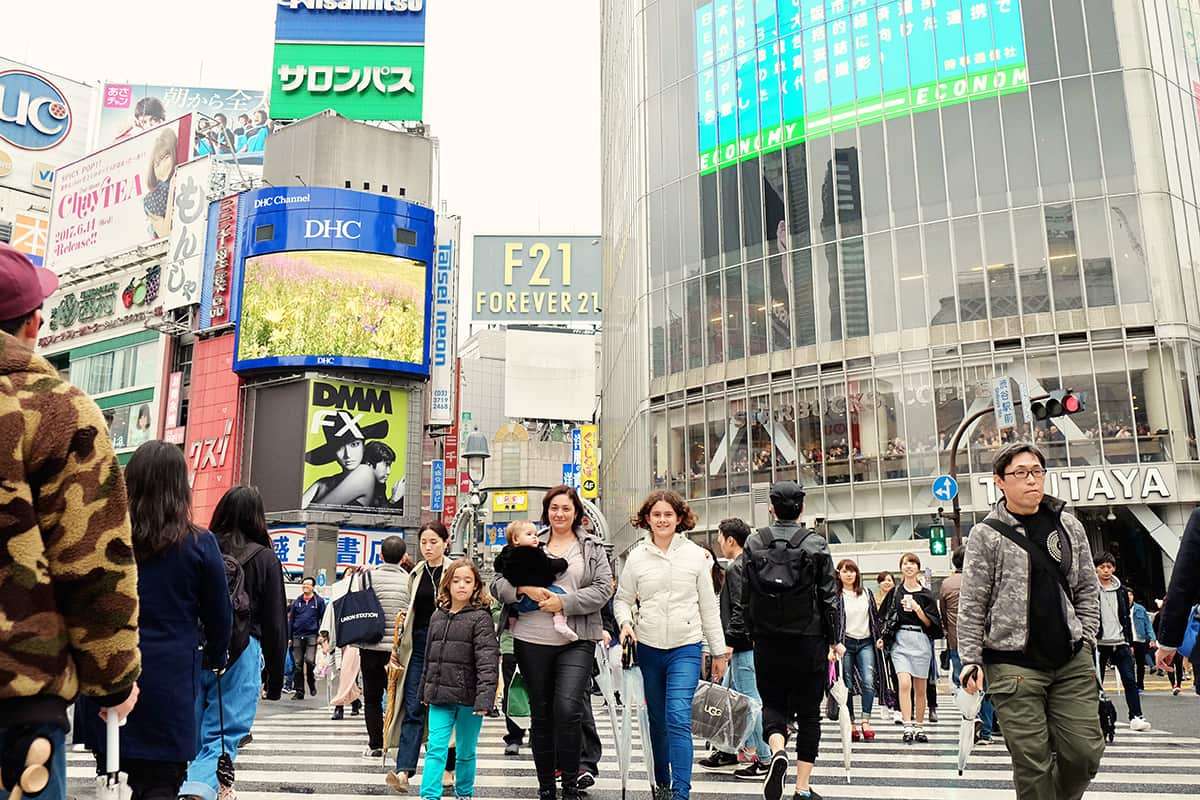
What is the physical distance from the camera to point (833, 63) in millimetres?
31703

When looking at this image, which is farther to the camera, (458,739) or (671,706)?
(458,739)

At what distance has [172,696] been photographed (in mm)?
3760

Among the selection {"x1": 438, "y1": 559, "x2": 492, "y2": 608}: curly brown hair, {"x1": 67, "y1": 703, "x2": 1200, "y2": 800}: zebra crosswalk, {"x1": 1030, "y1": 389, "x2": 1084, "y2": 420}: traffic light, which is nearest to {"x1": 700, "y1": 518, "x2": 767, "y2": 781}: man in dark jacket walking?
{"x1": 67, "y1": 703, "x2": 1200, "y2": 800}: zebra crosswalk

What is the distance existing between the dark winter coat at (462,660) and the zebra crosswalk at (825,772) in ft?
3.01

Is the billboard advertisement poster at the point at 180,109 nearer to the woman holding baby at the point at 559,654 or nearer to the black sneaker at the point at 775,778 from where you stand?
the woman holding baby at the point at 559,654

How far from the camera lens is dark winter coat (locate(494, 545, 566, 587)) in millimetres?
5980

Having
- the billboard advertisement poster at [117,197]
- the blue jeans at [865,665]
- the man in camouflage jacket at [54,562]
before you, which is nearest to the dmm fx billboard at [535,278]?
the billboard advertisement poster at [117,197]

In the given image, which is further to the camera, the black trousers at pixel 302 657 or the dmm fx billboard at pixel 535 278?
the dmm fx billboard at pixel 535 278

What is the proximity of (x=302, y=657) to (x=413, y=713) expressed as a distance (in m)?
9.77

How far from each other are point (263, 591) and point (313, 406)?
1589 inches

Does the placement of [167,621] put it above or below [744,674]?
above

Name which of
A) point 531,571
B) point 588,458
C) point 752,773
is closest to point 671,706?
point 531,571

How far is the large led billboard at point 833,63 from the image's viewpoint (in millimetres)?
29531

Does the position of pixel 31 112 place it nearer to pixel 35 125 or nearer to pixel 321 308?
pixel 35 125
